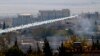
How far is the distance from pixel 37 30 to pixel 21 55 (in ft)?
Result: 21.8

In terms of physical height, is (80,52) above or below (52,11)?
above

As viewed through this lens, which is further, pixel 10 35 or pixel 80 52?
pixel 10 35

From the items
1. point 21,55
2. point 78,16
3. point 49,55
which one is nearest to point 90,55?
point 49,55

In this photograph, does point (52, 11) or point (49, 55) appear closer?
point (49, 55)

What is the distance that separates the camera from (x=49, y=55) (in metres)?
5.13

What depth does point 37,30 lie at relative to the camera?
11555 millimetres

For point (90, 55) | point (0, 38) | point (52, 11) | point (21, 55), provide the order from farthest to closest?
point (52, 11) → point (0, 38) → point (21, 55) → point (90, 55)

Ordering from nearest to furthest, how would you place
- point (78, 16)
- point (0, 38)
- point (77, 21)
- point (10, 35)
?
point (0, 38), point (10, 35), point (77, 21), point (78, 16)

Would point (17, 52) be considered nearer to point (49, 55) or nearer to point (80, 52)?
point (49, 55)

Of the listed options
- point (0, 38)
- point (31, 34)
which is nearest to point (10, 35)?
point (0, 38)

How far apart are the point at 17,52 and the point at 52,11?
1674 cm

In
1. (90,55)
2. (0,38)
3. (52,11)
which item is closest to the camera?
(90,55)

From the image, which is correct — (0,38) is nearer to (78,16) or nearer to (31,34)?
(31,34)

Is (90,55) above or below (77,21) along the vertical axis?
above
